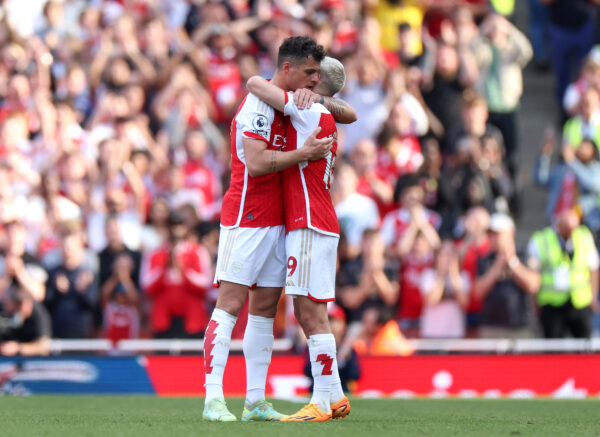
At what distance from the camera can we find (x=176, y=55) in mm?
16406

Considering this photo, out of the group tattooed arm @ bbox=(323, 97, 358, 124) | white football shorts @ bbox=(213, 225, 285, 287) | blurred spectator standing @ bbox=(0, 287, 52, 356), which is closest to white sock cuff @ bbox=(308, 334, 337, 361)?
white football shorts @ bbox=(213, 225, 285, 287)

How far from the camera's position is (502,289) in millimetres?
12641

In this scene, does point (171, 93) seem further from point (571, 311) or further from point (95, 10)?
point (571, 311)

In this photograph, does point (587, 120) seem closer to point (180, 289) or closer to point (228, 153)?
point (228, 153)

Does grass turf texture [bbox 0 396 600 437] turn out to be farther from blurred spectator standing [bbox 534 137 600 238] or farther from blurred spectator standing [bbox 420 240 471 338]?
blurred spectator standing [bbox 534 137 600 238]

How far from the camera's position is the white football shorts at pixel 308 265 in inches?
273

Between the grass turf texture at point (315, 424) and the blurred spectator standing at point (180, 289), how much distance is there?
2425 millimetres

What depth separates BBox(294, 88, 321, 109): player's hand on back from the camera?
6.88m

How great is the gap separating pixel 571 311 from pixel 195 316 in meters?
4.11

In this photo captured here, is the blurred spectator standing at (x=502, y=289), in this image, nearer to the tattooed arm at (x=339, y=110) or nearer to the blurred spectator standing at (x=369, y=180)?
the blurred spectator standing at (x=369, y=180)

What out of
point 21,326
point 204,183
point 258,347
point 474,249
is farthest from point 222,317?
point 204,183

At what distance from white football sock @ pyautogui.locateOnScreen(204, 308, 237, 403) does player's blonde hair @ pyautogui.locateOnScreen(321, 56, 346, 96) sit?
1562 mm

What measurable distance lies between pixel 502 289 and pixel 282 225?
6.03 metres

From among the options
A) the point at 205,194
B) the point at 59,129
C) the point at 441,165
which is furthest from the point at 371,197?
the point at 59,129
